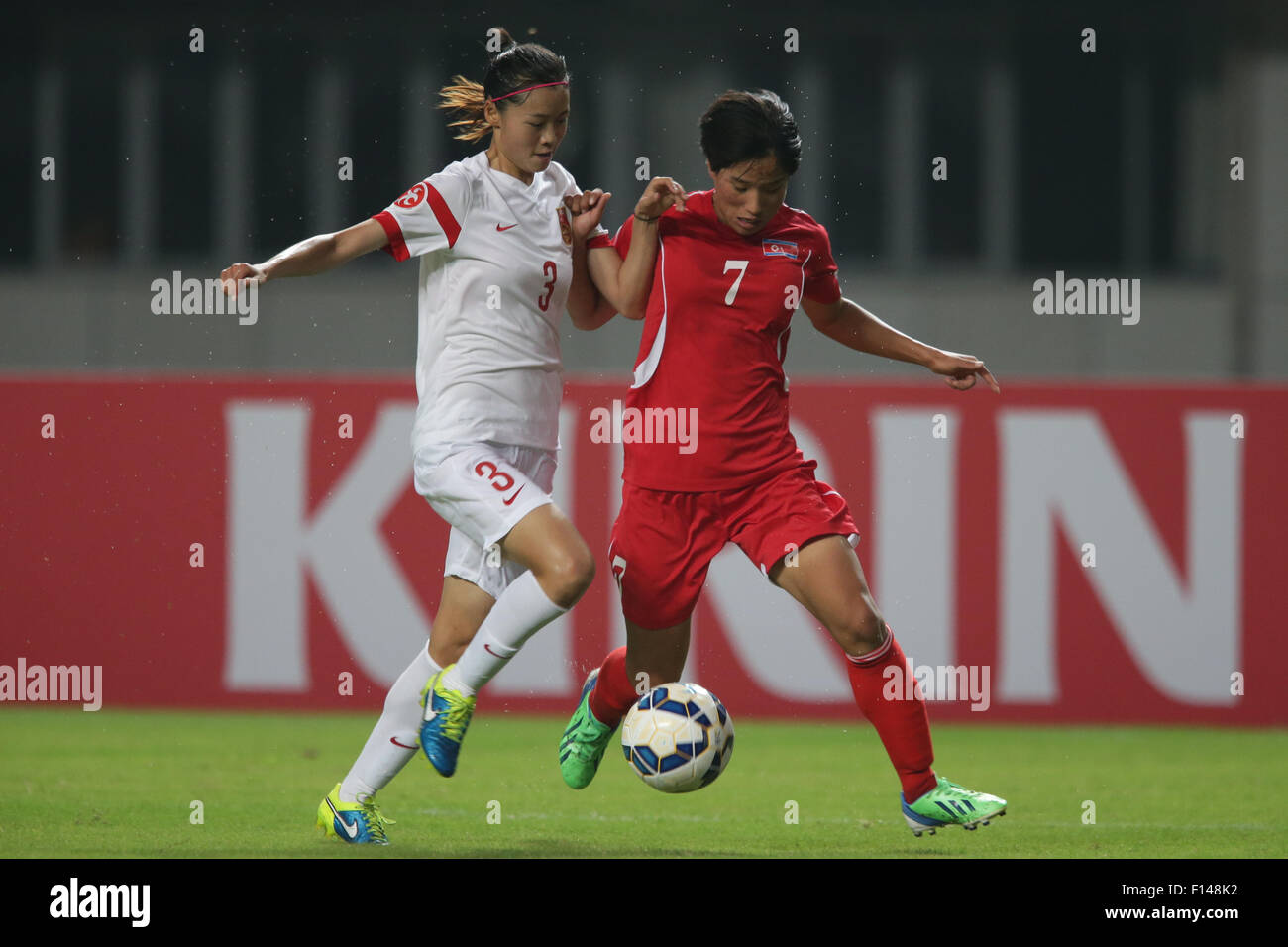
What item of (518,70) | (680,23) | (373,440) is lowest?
(373,440)

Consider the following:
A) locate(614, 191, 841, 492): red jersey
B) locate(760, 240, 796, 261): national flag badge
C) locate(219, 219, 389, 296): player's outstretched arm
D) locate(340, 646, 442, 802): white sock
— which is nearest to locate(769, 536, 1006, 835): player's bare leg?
locate(614, 191, 841, 492): red jersey

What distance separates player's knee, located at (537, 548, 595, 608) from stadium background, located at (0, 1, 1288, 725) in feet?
12.3

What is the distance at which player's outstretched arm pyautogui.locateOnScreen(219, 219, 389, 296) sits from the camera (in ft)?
14.6

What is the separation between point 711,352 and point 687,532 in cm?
52

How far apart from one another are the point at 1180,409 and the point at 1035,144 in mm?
6566

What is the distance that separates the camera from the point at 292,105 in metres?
13.8

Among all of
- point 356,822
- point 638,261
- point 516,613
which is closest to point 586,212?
point 638,261

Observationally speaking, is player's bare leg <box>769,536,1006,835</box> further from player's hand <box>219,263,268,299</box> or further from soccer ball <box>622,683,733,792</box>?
player's hand <box>219,263,268,299</box>

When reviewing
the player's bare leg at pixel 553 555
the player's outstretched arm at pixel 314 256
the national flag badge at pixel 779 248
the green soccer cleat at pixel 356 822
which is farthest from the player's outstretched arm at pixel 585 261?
the green soccer cleat at pixel 356 822

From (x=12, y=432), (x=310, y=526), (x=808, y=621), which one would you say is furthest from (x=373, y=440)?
(x=808, y=621)

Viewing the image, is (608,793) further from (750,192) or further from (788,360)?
(788,360)

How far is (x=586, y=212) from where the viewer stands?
5.02 meters

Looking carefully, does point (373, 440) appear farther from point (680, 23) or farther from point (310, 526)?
point (680, 23)

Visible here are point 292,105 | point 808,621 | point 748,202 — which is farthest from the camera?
point 292,105
